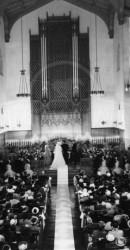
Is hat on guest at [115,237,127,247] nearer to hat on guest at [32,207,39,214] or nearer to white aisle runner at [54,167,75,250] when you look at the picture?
white aisle runner at [54,167,75,250]

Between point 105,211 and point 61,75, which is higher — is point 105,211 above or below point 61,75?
below

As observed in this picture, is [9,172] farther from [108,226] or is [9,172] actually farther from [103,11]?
[103,11]

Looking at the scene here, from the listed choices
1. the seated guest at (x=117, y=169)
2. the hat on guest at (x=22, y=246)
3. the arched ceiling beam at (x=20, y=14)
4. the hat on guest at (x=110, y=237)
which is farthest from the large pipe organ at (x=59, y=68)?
the hat on guest at (x=22, y=246)

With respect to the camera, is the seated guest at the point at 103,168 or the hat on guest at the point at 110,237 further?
the seated guest at the point at 103,168

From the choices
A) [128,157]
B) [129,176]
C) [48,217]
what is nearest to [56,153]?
[128,157]

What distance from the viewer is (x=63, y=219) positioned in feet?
42.7

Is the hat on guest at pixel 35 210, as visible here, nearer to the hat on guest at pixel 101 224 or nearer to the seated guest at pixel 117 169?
the hat on guest at pixel 101 224

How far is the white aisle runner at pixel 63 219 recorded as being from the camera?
10.5m

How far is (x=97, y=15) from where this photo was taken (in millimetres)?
27969

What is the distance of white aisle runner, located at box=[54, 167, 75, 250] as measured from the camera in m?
10.5

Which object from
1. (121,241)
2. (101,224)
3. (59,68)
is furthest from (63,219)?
(59,68)

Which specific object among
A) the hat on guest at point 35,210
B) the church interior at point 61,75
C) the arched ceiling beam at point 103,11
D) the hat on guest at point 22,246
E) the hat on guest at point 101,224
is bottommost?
the hat on guest at point 22,246

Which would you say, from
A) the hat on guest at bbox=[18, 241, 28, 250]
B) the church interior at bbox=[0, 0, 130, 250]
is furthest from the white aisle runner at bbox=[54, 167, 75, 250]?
the church interior at bbox=[0, 0, 130, 250]

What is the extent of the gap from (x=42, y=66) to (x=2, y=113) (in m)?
4.79
